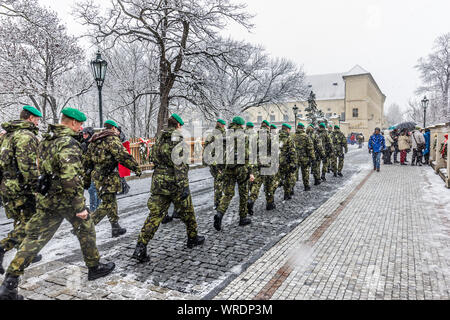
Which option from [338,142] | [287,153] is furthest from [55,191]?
[338,142]

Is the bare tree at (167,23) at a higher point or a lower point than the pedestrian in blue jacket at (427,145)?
higher

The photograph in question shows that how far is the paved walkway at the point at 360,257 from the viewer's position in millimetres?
3317

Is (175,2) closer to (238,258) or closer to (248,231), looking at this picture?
(248,231)

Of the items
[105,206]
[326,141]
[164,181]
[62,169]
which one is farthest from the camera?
[326,141]

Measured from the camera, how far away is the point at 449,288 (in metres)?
3.31

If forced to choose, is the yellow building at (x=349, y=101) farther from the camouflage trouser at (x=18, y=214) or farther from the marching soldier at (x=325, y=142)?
the camouflage trouser at (x=18, y=214)

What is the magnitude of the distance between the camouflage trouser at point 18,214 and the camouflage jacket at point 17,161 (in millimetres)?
90

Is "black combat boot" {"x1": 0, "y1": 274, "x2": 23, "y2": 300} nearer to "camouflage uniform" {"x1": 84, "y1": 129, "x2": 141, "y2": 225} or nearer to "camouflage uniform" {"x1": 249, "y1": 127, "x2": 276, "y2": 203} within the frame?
"camouflage uniform" {"x1": 84, "y1": 129, "x2": 141, "y2": 225}

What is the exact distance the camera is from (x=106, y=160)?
4.74 metres

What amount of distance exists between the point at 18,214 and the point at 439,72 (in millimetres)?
47155

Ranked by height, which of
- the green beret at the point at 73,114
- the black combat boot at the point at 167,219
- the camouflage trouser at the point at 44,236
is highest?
the green beret at the point at 73,114

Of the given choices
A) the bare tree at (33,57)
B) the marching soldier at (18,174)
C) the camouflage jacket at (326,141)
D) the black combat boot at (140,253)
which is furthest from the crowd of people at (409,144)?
the bare tree at (33,57)

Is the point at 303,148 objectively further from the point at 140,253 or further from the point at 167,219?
the point at 140,253
